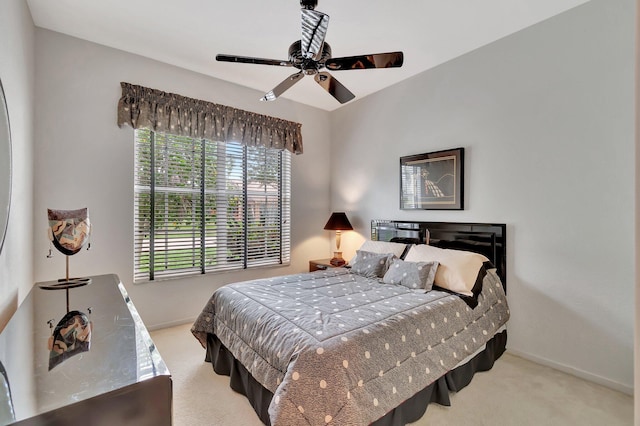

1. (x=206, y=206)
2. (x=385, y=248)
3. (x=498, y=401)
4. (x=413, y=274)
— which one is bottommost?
(x=498, y=401)

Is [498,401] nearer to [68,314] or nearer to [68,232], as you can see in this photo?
[68,314]

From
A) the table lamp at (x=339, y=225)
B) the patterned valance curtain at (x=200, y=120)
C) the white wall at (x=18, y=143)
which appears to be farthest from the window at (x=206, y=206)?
the white wall at (x=18, y=143)

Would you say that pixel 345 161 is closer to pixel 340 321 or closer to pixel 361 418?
pixel 340 321

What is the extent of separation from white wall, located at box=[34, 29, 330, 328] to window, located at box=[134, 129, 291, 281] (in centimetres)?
15

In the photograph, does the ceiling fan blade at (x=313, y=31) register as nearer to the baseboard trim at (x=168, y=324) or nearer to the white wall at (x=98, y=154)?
the white wall at (x=98, y=154)

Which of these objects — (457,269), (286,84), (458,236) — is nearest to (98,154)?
(286,84)

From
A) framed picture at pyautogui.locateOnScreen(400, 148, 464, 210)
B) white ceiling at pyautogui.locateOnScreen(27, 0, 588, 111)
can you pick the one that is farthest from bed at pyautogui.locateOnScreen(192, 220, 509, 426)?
white ceiling at pyautogui.locateOnScreen(27, 0, 588, 111)

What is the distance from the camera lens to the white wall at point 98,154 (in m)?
2.61

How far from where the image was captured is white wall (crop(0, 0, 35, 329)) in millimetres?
1565

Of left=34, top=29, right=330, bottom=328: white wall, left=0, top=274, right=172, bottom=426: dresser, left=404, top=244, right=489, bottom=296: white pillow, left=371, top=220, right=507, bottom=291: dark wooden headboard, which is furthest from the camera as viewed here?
left=371, top=220, right=507, bottom=291: dark wooden headboard

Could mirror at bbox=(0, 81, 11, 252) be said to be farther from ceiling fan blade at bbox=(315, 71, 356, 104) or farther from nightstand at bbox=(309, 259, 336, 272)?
nightstand at bbox=(309, 259, 336, 272)

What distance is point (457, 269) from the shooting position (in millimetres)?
2506

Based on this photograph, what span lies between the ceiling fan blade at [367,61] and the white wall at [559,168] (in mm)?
1454

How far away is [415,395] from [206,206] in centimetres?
290
